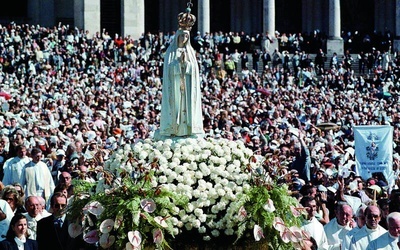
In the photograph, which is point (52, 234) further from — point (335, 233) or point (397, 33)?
point (397, 33)

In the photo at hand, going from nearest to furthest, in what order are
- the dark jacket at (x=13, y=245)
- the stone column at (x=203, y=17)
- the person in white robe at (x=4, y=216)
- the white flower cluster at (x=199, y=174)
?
the white flower cluster at (x=199, y=174), the dark jacket at (x=13, y=245), the person in white robe at (x=4, y=216), the stone column at (x=203, y=17)

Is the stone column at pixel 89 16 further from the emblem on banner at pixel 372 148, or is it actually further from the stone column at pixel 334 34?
the emblem on banner at pixel 372 148

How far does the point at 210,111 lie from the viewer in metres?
32.4

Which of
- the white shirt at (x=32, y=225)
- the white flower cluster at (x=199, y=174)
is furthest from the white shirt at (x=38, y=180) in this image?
the white flower cluster at (x=199, y=174)

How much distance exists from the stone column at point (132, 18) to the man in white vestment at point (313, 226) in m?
40.2

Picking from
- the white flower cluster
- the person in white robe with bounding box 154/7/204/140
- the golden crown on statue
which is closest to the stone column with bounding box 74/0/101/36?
the golden crown on statue

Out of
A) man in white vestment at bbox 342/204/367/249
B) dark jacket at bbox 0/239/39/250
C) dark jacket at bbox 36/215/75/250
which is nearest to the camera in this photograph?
dark jacket at bbox 0/239/39/250

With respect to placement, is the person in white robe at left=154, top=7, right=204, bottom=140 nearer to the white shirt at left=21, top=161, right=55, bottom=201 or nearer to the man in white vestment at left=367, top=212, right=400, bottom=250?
the man in white vestment at left=367, top=212, right=400, bottom=250

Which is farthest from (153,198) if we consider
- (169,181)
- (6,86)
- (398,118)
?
(6,86)

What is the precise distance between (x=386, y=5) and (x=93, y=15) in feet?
54.0

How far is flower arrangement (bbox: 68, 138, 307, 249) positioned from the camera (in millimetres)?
9273

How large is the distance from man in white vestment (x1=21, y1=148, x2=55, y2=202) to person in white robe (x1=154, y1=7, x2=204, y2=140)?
592 cm

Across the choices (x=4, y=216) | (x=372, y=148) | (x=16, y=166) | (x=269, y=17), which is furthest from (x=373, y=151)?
(x=269, y=17)

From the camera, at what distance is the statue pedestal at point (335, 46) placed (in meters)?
51.7
